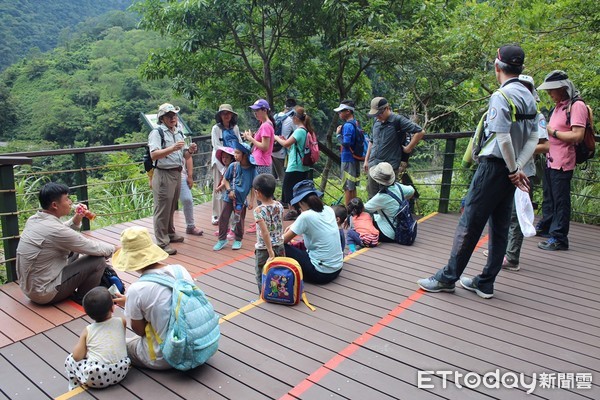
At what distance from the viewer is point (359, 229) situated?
4949 millimetres

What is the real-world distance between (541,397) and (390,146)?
320cm

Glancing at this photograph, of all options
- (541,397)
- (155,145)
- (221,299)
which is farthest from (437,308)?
(155,145)

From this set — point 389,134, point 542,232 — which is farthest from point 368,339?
point 542,232

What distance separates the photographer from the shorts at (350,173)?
589cm

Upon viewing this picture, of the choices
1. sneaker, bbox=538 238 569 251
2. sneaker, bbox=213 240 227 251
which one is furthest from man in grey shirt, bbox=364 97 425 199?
sneaker, bbox=213 240 227 251

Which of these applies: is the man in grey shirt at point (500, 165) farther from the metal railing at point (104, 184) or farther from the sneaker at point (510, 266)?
the metal railing at point (104, 184)

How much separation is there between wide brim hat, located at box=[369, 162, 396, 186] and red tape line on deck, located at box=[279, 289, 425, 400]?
1451 mm

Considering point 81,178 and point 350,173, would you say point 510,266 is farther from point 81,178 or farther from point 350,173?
point 81,178

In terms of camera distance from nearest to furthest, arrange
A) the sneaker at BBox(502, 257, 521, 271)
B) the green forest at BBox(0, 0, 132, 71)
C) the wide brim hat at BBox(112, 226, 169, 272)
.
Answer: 1. the wide brim hat at BBox(112, 226, 169, 272)
2. the sneaker at BBox(502, 257, 521, 271)
3. the green forest at BBox(0, 0, 132, 71)

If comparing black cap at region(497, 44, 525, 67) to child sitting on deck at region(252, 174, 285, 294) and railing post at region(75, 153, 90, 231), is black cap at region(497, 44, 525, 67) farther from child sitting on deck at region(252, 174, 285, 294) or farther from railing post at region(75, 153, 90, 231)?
railing post at region(75, 153, 90, 231)

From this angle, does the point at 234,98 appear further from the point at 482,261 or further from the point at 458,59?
the point at 482,261

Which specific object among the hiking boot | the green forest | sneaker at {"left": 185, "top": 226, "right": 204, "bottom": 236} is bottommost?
Answer: sneaker at {"left": 185, "top": 226, "right": 204, "bottom": 236}

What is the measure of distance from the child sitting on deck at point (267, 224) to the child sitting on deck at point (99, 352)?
1310 mm

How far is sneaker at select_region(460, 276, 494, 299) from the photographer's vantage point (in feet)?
11.8
